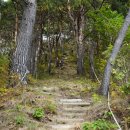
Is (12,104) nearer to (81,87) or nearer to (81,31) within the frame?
(81,87)

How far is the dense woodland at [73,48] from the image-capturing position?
14.1 metres

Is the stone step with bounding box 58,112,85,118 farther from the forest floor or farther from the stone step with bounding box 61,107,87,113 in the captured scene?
the stone step with bounding box 61,107,87,113

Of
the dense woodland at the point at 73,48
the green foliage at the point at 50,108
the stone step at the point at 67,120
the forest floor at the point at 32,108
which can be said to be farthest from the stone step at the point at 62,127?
the green foliage at the point at 50,108

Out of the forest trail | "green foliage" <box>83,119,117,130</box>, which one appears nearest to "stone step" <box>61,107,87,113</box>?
the forest trail

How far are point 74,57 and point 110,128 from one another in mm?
24789

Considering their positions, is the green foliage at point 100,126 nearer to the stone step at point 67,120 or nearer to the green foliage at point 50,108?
the stone step at point 67,120

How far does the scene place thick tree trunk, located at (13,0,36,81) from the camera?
1482cm

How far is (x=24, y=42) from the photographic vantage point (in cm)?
1502

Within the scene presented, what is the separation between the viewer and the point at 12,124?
10.4m

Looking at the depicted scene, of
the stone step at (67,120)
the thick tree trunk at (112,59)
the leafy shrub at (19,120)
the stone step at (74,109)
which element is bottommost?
the stone step at (67,120)

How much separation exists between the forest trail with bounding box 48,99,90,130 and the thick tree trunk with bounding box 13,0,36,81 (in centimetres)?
210

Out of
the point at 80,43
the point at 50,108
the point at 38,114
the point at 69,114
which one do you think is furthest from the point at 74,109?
the point at 80,43

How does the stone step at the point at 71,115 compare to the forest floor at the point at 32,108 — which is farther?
the stone step at the point at 71,115

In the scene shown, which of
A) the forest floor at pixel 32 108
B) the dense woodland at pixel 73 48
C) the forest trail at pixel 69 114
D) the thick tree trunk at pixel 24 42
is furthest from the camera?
the thick tree trunk at pixel 24 42
